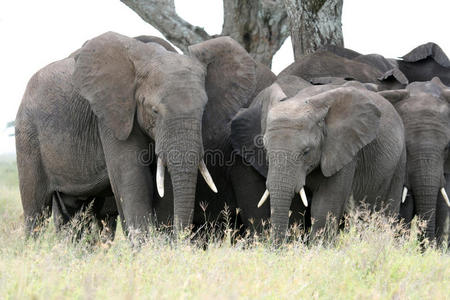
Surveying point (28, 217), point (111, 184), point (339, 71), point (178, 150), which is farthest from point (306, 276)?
point (339, 71)

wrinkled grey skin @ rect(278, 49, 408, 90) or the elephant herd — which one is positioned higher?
wrinkled grey skin @ rect(278, 49, 408, 90)

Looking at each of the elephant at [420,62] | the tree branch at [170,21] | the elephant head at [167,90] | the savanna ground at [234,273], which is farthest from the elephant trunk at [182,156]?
the tree branch at [170,21]

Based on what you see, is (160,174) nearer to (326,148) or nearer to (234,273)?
(326,148)

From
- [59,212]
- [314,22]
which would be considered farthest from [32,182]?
[314,22]

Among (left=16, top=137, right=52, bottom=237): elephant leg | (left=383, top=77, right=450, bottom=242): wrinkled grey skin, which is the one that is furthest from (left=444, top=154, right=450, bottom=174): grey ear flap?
(left=16, top=137, right=52, bottom=237): elephant leg

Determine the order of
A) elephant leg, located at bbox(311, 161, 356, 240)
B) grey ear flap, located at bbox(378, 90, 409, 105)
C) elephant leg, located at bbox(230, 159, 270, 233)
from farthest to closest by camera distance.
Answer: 1. grey ear flap, located at bbox(378, 90, 409, 105)
2. elephant leg, located at bbox(230, 159, 270, 233)
3. elephant leg, located at bbox(311, 161, 356, 240)

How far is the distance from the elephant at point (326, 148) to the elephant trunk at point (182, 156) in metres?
0.65

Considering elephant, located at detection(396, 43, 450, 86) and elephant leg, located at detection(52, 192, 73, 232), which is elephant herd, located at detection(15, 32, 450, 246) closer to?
elephant leg, located at detection(52, 192, 73, 232)

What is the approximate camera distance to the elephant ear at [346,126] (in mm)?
8250

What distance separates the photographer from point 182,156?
7793 mm

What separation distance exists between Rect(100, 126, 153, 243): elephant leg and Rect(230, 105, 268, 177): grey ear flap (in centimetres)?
99

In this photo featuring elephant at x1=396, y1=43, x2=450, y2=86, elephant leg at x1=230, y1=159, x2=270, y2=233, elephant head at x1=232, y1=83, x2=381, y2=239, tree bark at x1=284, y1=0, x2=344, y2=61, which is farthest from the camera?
tree bark at x1=284, y1=0, x2=344, y2=61

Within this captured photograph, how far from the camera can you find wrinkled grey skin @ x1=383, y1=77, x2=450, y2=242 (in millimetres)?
9617

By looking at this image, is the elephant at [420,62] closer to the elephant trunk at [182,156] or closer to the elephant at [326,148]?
the elephant at [326,148]
